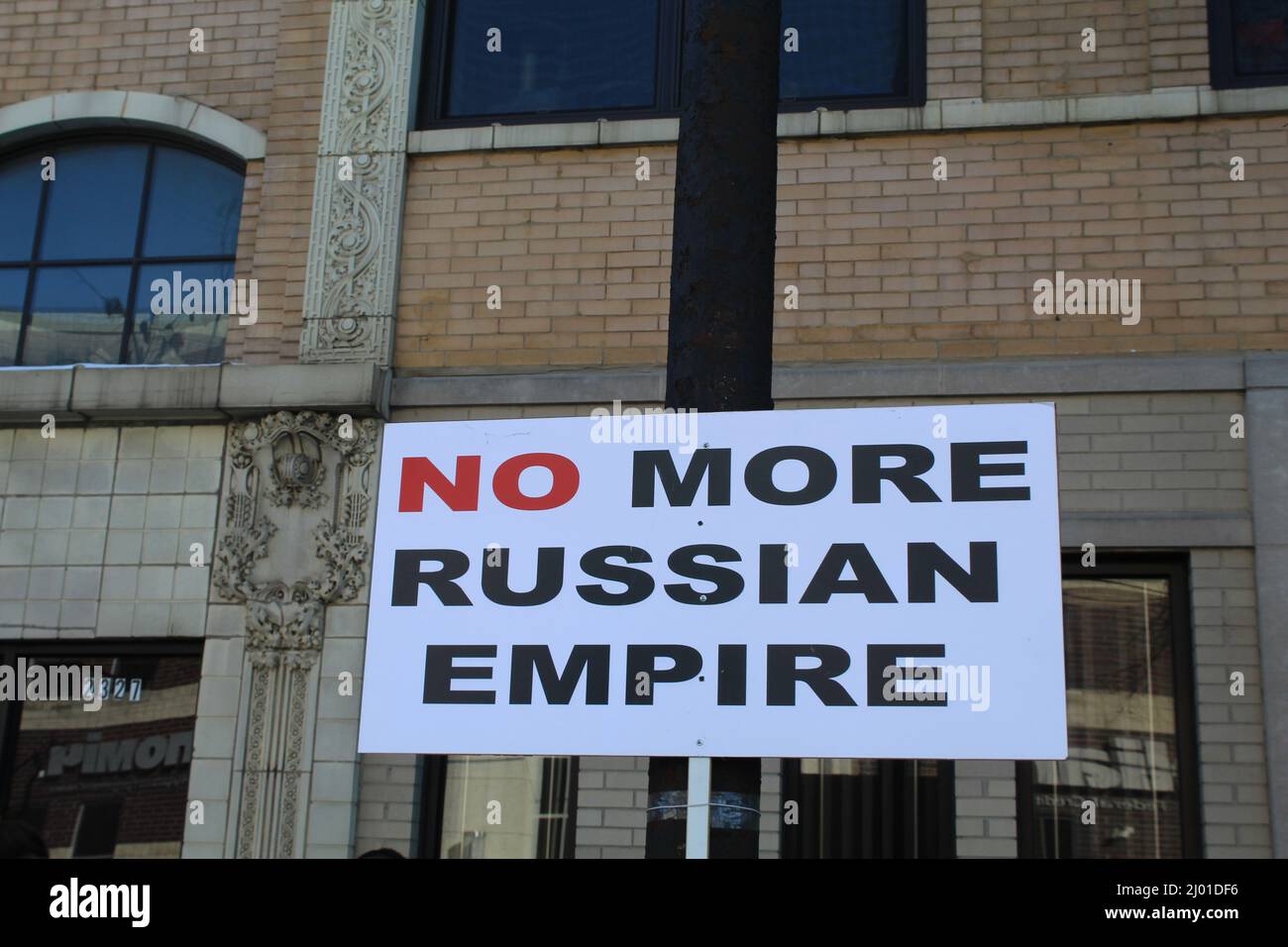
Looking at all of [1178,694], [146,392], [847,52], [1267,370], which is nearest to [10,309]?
[146,392]

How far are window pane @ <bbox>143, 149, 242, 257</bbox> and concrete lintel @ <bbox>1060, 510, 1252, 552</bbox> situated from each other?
569cm

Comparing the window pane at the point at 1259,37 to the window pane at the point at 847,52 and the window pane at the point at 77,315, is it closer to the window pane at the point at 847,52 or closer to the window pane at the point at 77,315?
the window pane at the point at 847,52

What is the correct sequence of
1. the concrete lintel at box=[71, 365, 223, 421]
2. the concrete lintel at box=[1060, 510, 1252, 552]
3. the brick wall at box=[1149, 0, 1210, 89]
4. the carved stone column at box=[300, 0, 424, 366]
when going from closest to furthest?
the concrete lintel at box=[1060, 510, 1252, 552]
the brick wall at box=[1149, 0, 1210, 89]
the concrete lintel at box=[71, 365, 223, 421]
the carved stone column at box=[300, 0, 424, 366]

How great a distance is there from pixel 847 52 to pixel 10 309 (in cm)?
582

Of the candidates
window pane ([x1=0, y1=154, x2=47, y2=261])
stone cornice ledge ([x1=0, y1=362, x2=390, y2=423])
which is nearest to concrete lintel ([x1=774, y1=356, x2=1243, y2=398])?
stone cornice ledge ([x1=0, y1=362, x2=390, y2=423])

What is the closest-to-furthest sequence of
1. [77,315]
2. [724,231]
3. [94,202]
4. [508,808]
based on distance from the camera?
1. [724,231]
2. [508,808]
3. [77,315]
4. [94,202]

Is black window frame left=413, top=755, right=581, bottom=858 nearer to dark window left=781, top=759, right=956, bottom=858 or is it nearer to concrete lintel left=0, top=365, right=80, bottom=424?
dark window left=781, top=759, right=956, bottom=858

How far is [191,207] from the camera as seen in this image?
10391 mm

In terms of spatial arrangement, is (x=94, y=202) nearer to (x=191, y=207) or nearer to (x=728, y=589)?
(x=191, y=207)

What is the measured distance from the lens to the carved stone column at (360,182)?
31.4 ft

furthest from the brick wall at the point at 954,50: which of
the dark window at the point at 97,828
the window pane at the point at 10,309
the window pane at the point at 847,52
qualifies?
the dark window at the point at 97,828

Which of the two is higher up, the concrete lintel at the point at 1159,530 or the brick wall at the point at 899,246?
the brick wall at the point at 899,246

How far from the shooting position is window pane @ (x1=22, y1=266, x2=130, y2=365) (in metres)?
10.2

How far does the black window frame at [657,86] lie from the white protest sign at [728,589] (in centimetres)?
599
